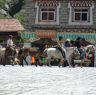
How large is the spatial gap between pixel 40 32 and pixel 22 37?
1.63 meters

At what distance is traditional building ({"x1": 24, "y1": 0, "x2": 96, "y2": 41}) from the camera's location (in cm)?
3978

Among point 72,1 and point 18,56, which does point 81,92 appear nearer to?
point 18,56

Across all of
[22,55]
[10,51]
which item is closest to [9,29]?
[22,55]

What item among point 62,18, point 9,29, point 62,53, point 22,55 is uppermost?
point 62,18

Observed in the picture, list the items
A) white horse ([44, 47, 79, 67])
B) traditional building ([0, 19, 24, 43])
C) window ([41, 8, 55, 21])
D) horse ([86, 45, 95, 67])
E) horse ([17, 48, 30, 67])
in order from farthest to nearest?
1. traditional building ([0, 19, 24, 43])
2. window ([41, 8, 55, 21])
3. horse ([17, 48, 30, 67])
4. horse ([86, 45, 95, 67])
5. white horse ([44, 47, 79, 67])

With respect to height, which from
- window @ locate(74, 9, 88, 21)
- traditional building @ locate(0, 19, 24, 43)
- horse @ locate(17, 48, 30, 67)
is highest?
window @ locate(74, 9, 88, 21)

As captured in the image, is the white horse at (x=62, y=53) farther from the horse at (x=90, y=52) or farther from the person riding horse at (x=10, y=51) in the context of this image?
the person riding horse at (x=10, y=51)

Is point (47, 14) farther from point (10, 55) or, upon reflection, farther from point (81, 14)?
point (10, 55)

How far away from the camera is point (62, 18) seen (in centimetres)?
4019

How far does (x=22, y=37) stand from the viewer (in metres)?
40.0

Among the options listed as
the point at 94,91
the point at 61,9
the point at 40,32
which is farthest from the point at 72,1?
the point at 94,91

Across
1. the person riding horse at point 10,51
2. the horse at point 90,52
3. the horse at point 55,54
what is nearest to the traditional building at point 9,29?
the person riding horse at point 10,51

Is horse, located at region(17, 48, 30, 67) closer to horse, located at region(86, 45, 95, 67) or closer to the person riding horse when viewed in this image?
the person riding horse

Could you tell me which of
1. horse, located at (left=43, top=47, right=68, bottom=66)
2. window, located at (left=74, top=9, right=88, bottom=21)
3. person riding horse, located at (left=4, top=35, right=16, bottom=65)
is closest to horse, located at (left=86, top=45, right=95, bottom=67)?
horse, located at (left=43, top=47, right=68, bottom=66)
